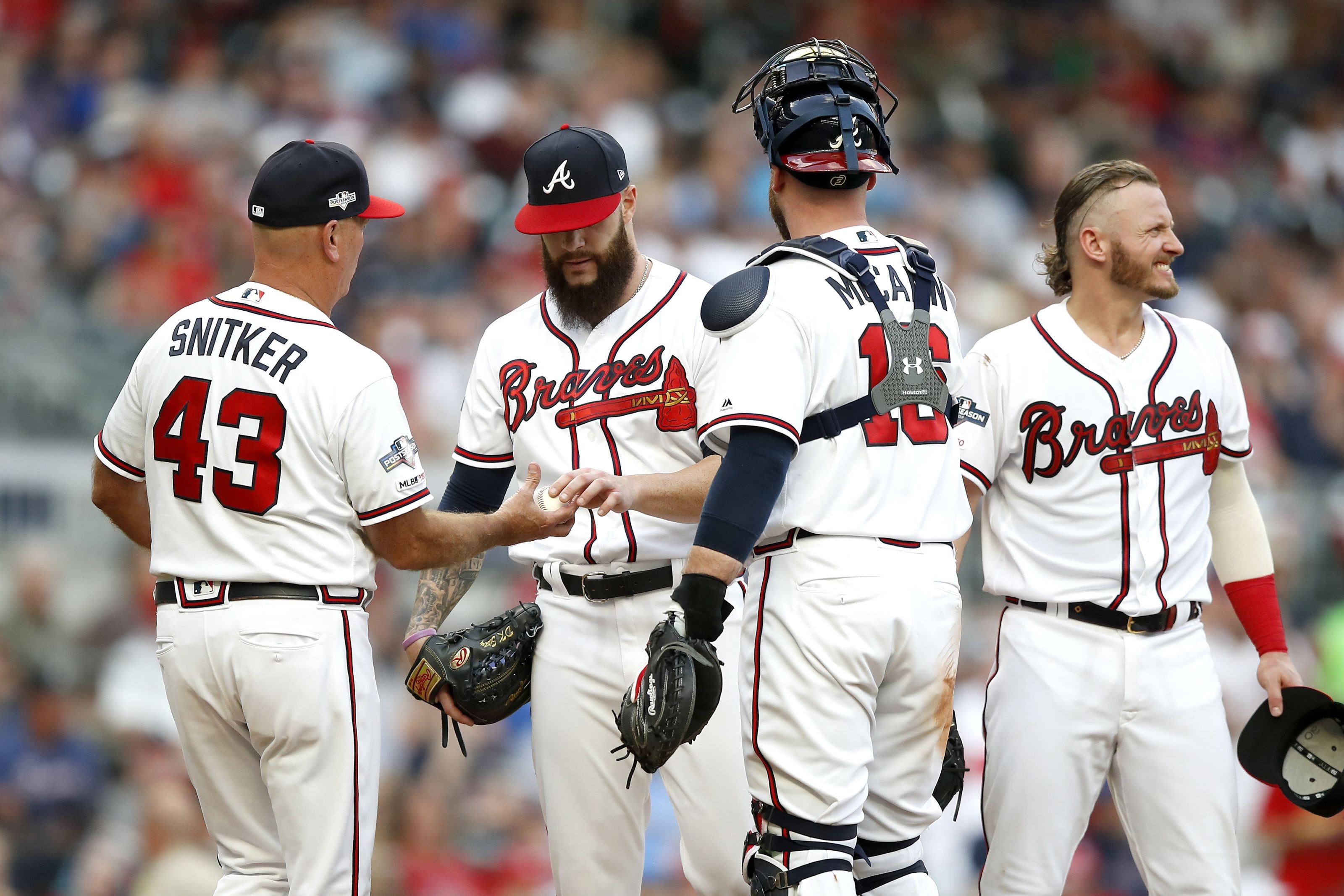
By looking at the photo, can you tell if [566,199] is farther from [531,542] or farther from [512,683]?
[512,683]

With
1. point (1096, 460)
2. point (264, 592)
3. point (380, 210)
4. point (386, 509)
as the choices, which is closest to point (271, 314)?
point (380, 210)

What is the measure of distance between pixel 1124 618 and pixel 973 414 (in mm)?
708

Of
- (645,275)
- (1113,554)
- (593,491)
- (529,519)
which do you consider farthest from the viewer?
(645,275)

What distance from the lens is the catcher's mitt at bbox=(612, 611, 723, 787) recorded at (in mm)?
3574

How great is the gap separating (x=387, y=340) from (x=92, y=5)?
4.05 metres

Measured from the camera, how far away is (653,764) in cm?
376

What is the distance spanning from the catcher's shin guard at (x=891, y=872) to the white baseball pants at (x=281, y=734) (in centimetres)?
127

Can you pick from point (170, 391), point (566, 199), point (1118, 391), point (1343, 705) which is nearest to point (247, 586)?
point (170, 391)

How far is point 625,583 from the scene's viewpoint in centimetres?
421

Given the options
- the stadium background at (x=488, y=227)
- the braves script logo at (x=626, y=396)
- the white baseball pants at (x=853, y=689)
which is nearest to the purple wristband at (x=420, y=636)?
the braves script logo at (x=626, y=396)

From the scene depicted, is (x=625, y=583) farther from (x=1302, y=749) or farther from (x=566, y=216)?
(x=1302, y=749)

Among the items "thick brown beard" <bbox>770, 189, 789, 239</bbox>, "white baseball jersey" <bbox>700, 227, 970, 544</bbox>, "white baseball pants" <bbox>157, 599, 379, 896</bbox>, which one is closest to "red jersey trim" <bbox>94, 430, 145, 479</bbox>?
"white baseball pants" <bbox>157, 599, 379, 896</bbox>

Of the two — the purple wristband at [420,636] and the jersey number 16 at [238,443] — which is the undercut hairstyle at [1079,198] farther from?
the jersey number 16 at [238,443]

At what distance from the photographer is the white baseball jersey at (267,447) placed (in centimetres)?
383
